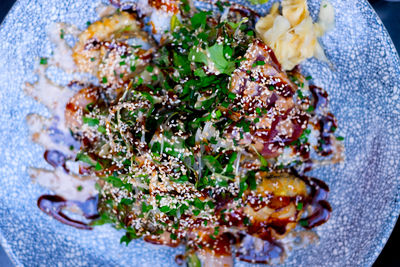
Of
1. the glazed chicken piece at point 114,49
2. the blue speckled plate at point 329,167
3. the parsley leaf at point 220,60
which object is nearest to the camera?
the parsley leaf at point 220,60

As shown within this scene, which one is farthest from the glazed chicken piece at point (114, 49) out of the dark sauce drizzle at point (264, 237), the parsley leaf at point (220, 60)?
the parsley leaf at point (220, 60)

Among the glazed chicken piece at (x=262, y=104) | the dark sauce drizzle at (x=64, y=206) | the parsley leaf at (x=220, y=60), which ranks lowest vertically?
the dark sauce drizzle at (x=64, y=206)

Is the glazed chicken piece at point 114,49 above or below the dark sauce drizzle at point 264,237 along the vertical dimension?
above

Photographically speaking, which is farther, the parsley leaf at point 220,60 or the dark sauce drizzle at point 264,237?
the dark sauce drizzle at point 264,237

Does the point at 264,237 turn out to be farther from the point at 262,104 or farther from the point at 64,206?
the point at 64,206

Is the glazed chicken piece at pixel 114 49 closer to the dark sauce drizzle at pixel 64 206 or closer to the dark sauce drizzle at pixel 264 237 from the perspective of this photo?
the dark sauce drizzle at pixel 264 237

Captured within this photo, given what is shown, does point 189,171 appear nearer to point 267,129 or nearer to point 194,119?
point 194,119

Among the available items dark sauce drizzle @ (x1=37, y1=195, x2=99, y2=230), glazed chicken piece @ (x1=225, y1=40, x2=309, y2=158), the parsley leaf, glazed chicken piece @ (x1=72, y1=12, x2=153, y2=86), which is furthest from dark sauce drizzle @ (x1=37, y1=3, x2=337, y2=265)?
the parsley leaf

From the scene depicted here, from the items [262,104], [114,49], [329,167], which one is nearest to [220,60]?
[262,104]
